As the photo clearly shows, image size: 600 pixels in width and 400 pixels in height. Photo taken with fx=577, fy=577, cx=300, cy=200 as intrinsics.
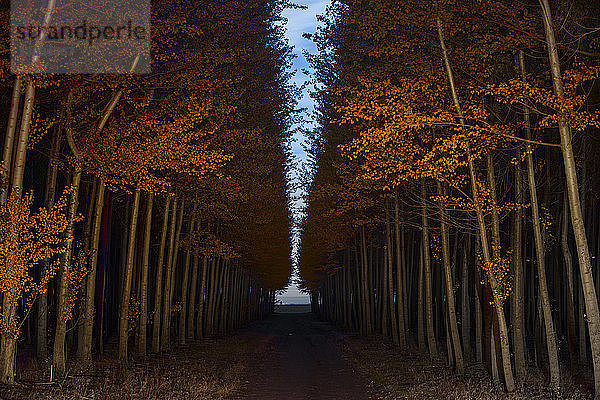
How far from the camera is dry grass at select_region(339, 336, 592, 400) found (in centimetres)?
1150

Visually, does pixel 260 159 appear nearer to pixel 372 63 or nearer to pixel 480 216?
pixel 372 63

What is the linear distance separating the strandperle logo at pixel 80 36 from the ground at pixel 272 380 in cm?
616

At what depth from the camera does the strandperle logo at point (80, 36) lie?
35.4 feet

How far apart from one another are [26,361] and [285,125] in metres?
14.9

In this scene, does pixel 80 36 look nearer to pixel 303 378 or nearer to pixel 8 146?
pixel 8 146

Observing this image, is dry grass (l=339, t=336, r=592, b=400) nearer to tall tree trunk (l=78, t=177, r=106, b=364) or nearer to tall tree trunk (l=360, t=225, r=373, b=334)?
tall tree trunk (l=78, t=177, r=106, b=364)

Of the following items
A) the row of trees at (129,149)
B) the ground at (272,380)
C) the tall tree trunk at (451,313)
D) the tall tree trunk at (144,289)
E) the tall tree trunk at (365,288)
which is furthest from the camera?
the tall tree trunk at (365,288)

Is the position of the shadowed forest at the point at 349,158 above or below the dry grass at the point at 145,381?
above

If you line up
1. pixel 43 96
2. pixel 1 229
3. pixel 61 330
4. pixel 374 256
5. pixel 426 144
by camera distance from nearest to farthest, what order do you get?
pixel 1 229 → pixel 61 330 → pixel 43 96 → pixel 426 144 → pixel 374 256

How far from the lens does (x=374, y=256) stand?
39.3 metres

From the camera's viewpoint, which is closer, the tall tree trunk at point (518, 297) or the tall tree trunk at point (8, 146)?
the tall tree trunk at point (8, 146)

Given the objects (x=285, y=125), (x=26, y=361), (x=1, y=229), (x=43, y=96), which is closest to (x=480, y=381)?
(x=1, y=229)

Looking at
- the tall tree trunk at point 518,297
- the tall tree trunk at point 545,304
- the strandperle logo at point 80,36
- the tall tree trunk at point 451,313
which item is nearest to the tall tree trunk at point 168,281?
the strandperle logo at point 80,36

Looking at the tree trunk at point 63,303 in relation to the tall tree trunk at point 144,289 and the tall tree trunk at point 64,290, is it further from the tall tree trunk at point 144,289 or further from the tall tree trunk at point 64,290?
the tall tree trunk at point 144,289
